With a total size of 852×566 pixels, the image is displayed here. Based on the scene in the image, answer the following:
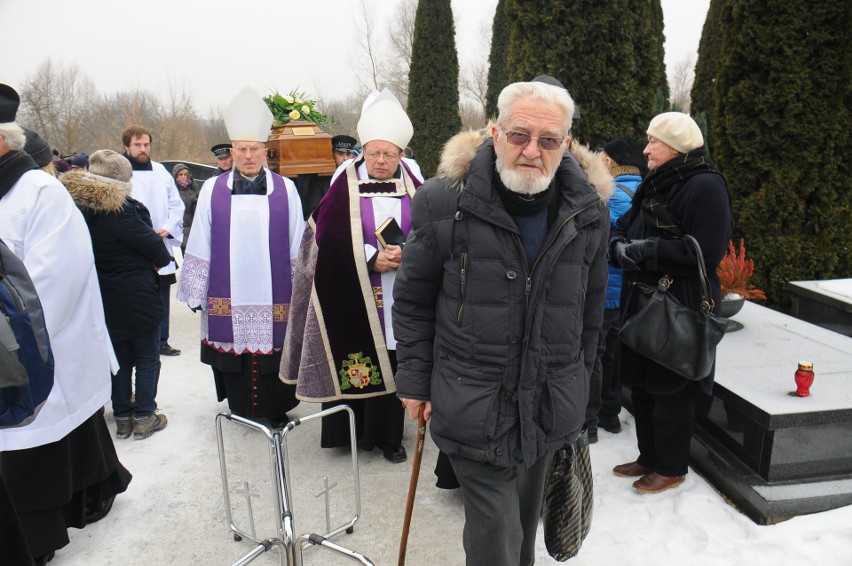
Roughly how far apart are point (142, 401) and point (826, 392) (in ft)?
13.4

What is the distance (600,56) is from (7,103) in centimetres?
469

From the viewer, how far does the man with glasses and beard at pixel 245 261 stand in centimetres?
398

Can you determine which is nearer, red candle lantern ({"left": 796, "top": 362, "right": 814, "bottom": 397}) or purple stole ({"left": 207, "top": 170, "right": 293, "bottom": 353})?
red candle lantern ({"left": 796, "top": 362, "right": 814, "bottom": 397})

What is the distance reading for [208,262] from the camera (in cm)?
401

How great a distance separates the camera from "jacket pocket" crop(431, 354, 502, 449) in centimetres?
207

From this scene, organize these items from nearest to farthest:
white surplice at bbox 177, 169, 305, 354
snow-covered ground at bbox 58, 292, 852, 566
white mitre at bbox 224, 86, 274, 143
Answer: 1. snow-covered ground at bbox 58, 292, 852, 566
2. white surplice at bbox 177, 169, 305, 354
3. white mitre at bbox 224, 86, 274, 143

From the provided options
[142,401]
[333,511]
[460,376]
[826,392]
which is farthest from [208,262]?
[826,392]

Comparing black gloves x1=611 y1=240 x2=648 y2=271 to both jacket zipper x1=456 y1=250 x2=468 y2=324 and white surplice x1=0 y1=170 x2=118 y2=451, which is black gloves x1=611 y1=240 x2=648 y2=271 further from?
white surplice x1=0 y1=170 x2=118 y2=451

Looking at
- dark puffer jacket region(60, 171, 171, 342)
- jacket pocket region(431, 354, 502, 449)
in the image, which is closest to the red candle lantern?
jacket pocket region(431, 354, 502, 449)

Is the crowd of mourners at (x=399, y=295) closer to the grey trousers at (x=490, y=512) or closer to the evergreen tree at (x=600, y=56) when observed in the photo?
the grey trousers at (x=490, y=512)

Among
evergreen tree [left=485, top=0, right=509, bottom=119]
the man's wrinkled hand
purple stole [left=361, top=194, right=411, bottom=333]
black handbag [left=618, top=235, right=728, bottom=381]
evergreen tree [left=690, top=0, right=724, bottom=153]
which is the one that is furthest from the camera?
evergreen tree [left=485, top=0, right=509, bottom=119]

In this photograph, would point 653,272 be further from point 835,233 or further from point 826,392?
point 835,233

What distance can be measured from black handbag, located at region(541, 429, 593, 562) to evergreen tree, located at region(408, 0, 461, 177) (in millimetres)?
15007

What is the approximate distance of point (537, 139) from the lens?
2.04 meters
